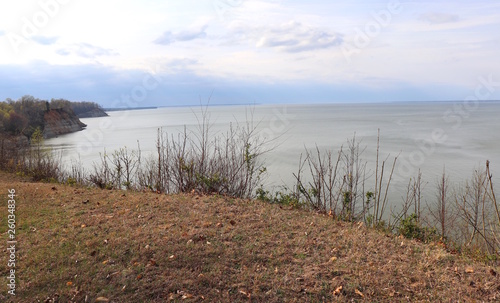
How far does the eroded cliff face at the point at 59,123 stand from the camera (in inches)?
1816

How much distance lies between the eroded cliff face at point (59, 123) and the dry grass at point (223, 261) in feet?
143

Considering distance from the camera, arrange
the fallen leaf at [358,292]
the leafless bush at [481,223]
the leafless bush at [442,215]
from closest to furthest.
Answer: the fallen leaf at [358,292] → the leafless bush at [481,223] → the leafless bush at [442,215]

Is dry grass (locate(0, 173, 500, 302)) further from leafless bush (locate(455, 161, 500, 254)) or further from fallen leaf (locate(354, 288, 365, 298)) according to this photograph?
leafless bush (locate(455, 161, 500, 254))

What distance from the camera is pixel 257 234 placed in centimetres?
552

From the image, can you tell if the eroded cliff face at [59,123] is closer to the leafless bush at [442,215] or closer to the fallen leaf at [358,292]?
the leafless bush at [442,215]

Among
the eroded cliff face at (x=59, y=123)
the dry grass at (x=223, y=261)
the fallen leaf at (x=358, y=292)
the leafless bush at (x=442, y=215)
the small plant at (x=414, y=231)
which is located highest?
the eroded cliff face at (x=59, y=123)

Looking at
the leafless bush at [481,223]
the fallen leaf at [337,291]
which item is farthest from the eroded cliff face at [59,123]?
the fallen leaf at [337,291]

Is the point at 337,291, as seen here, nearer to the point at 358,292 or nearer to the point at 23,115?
the point at 358,292

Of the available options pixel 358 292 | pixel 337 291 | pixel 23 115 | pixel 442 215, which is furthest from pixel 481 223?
pixel 23 115

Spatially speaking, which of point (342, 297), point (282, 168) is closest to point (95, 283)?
point (342, 297)

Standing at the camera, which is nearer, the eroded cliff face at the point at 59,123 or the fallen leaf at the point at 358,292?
the fallen leaf at the point at 358,292

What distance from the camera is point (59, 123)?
161ft

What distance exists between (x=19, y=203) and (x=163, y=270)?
187 inches

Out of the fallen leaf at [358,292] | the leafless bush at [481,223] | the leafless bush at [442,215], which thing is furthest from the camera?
the leafless bush at [442,215]
